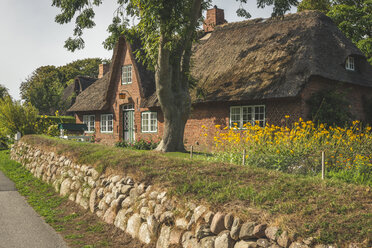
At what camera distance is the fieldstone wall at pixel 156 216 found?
4.11 metres

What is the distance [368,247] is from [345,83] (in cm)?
1502

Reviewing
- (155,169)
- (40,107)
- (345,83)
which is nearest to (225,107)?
(345,83)

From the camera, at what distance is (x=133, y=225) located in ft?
20.7

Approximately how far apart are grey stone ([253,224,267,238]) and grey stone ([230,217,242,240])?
0.27 m

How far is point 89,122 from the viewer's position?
26297 millimetres

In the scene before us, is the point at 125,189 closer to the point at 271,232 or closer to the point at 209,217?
the point at 209,217

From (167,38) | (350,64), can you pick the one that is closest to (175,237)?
(167,38)

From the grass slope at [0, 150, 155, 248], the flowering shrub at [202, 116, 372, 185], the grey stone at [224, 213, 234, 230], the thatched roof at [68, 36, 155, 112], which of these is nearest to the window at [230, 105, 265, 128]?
the thatched roof at [68, 36, 155, 112]

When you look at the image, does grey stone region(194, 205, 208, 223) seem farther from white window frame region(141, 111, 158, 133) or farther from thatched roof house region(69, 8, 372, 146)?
white window frame region(141, 111, 158, 133)

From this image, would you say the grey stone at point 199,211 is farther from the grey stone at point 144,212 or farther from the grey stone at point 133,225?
the grey stone at point 133,225

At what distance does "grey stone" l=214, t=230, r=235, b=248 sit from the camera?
4258 millimetres

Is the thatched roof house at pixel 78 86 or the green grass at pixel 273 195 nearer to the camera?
the green grass at pixel 273 195

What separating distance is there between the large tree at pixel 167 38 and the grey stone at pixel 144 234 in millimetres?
7072

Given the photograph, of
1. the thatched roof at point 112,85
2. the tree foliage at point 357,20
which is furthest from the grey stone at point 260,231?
the tree foliage at point 357,20
